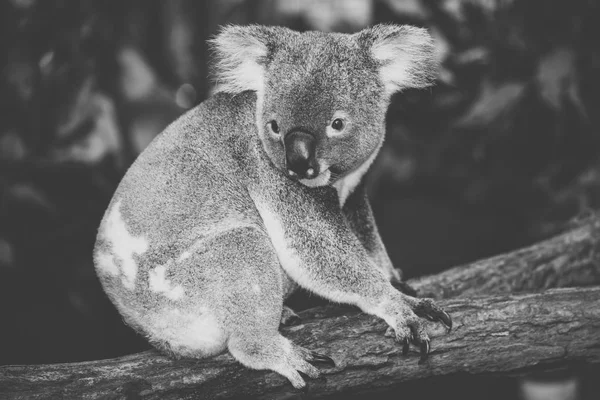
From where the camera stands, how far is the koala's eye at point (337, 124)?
2467mm

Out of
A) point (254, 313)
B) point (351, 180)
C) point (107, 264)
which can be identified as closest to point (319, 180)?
point (351, 180)

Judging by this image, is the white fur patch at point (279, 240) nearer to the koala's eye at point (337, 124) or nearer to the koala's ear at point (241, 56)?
the koala's eye at point (337, 124)

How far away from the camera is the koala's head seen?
2412mm

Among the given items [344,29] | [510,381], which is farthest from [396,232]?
[344,29]

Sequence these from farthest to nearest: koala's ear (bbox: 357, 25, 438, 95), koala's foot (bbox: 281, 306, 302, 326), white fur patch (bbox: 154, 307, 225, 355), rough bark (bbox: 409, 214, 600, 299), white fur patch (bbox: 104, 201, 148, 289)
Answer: rough bark (bbox: 409, 214, 600, 299) → koala's foot (bbox: 281, 306, 302, 326) → koala's ear (bbox: 357, 25, 438, 95) → white fur patch (bbox: 104, 201, 148, 289) → white fur patch (bbox: 154, 307, 225, 355)

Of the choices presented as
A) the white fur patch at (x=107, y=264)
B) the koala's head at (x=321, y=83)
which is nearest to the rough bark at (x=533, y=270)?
the koala's head at (x=321, y=83)

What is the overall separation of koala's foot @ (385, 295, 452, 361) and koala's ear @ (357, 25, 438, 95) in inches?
37.6

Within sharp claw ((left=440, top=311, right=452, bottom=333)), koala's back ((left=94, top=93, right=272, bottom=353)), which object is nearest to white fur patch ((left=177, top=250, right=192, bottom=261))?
koala's back ((left=94, top=93, right=272, bottom=353))

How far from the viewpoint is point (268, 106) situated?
258cm

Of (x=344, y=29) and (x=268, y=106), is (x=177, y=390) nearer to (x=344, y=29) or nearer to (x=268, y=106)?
(x=268, y=106)

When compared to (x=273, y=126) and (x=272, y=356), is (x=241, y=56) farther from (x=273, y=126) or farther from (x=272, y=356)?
(x=272, y=356)

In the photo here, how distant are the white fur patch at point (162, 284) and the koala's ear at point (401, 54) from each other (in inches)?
48.9

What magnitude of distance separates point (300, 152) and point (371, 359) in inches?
34.2

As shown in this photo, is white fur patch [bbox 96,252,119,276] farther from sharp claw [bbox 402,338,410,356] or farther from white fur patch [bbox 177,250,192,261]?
sharp claw [bbox 402,338,410,356]
